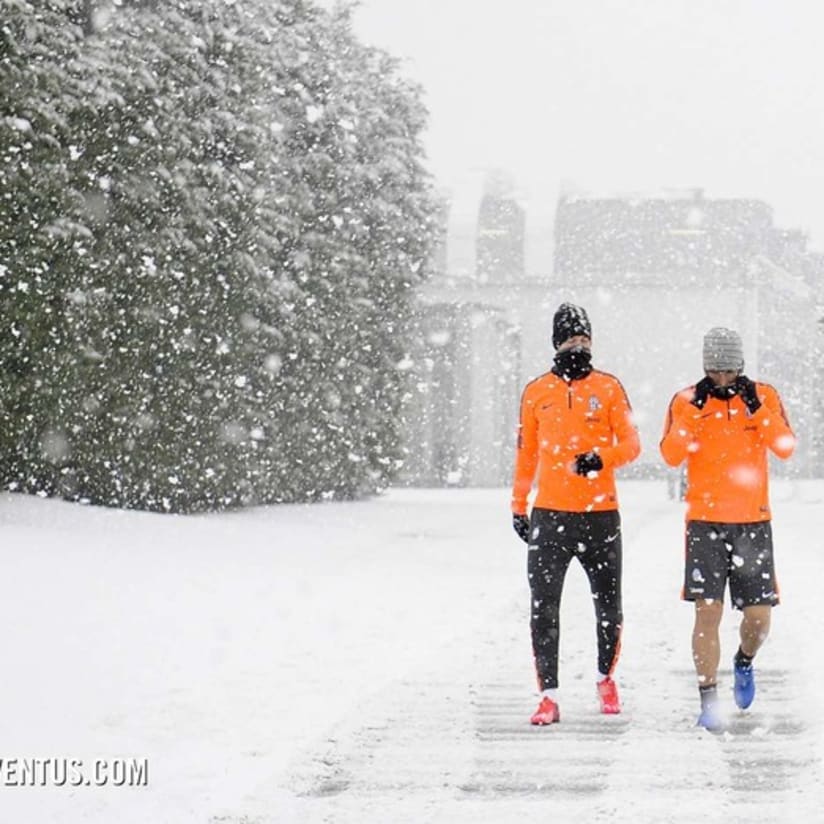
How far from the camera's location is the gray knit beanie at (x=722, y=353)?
7.30 meters

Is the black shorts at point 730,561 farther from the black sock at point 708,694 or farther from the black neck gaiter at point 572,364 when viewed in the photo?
the black neck gaiter at point 572,364

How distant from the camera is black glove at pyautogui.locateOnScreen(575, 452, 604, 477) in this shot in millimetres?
7379

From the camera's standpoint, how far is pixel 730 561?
24.1 feet

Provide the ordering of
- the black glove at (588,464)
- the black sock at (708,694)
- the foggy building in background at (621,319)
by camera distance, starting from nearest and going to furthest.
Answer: the black sock at (708,694), the black glove at (588,464), the foggy building in background at (621,319)

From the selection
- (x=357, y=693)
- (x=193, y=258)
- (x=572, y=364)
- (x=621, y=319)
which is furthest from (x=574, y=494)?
(x=621, y=319)

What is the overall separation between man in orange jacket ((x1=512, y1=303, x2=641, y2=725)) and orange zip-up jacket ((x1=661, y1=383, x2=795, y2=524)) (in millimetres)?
265

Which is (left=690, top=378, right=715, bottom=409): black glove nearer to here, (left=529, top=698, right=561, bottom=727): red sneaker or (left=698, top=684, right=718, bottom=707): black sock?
(left=698, top=684, right=718, bottom=707): black sock

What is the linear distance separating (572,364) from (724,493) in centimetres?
95

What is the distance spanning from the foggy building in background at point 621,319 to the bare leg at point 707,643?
33575 millimetres

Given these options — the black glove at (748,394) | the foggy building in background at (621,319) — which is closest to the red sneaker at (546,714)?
the black glove at (748,394)

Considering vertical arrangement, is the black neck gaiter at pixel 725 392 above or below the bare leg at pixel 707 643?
above

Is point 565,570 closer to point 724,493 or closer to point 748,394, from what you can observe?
point 724,493

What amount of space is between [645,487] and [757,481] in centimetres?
3750

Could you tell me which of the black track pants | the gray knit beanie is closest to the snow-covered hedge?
the black track pants
